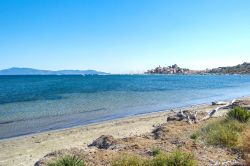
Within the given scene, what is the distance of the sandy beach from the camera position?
14.0 meters

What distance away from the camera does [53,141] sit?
56.8ft

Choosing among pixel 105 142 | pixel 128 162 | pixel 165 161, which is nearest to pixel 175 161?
pixel 165 161

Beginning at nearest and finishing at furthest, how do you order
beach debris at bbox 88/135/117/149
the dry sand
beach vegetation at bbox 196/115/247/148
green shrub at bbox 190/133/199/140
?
beach vegetation at bbox 196/115/247/148
green shrub at bbox 190/133/199/140
beach debris at bbox 88/135/117/149
the dry sand

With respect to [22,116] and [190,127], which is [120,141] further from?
[22,116]

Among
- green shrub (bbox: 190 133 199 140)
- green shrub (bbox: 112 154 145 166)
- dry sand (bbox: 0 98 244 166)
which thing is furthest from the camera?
dry sand (bbox: 0 98 244 166)

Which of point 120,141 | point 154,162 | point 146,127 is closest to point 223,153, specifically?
point 154,162

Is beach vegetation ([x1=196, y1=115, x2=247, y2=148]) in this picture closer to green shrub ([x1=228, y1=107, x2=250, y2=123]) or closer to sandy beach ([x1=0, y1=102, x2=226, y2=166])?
green shrub ([x1=228, y1=107, x2=250, y2=123])

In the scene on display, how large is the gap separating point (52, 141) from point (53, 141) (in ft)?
0.18

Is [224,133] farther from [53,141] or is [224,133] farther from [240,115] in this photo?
[53,141]

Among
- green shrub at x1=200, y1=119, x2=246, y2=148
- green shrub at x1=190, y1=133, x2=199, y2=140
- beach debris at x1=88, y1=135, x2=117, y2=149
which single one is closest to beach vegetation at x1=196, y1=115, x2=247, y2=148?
green shrub at x1=200, y1=119, x2=246, y2=148

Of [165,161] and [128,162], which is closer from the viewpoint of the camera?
[165,161]

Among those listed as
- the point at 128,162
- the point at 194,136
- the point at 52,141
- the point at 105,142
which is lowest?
the point at 52,141

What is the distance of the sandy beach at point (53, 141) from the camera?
1405cm

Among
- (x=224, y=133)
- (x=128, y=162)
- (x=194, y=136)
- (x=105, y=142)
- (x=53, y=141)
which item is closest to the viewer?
(x=128, y=162)
